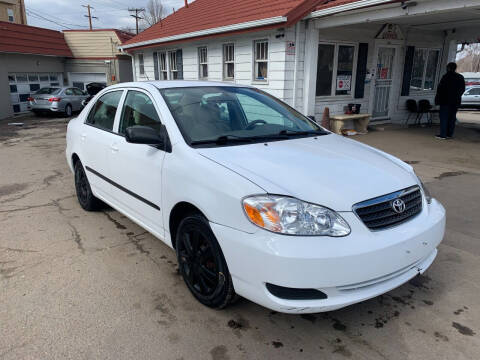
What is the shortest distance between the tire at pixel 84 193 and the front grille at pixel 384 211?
3502mm

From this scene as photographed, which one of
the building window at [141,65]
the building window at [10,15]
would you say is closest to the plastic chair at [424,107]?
the building window at [141,65]

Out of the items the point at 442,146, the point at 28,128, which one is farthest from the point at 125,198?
the point at 28,128

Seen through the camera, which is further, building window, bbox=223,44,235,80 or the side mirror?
building window, bbox=223,44,235,80

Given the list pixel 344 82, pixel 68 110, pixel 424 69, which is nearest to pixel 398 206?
pixel 344 82

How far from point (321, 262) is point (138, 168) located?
1914 millimetres

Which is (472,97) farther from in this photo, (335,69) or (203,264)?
(203,264)

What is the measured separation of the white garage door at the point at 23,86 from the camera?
18844 millimetres

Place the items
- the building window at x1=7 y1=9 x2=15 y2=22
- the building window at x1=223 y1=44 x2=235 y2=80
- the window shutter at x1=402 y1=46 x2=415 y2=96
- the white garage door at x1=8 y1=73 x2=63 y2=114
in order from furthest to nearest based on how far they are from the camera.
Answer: the building window at x1=7 y1=9 x2=15 y2=22 → the white garage door at x1=8 y1=73 x2=63 y2=114 → the window shutter at x1=402 y1=46 x2=415 y2=96 → the building window at x1=223 y1=44 x2=235 y2=80

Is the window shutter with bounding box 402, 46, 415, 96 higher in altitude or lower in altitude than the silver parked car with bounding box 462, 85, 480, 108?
higher

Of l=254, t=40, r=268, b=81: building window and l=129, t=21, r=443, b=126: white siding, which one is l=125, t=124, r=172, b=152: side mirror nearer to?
l=129, t=21, r=443, b=126: white siding

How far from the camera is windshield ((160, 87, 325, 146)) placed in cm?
312

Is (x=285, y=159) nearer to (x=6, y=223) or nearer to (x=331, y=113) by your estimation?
(x=6, y=223)

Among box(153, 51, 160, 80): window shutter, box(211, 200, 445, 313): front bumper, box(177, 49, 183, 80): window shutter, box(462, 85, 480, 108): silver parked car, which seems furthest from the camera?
box(462, 85, 480, 108): silver parked car

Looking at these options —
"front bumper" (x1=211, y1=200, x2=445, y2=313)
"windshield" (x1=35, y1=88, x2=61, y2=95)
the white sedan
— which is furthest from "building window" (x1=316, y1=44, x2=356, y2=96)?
"windshield" (x1=35, y1=88, x2=61, y2=95)
